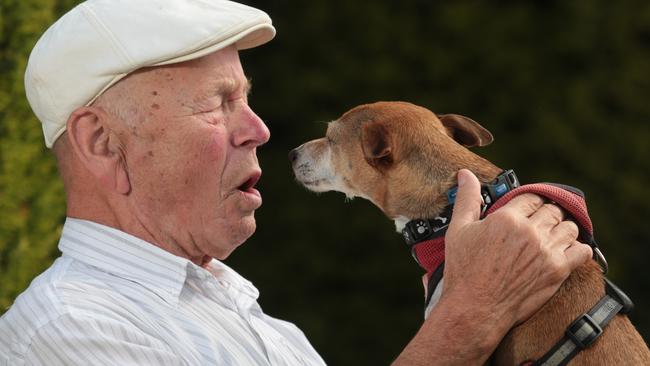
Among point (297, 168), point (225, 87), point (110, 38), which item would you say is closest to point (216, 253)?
point (225, 87)

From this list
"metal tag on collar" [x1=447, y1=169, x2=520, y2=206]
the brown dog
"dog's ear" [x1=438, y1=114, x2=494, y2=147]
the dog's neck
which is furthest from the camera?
"dog's ear" [x1=438, y1=114, x2=494, y2=147]

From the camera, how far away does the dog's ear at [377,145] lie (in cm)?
380

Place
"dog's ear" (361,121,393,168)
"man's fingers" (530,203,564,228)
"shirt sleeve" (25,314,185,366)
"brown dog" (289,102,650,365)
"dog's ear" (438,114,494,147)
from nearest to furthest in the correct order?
"shirt sleeve" (25,314,185,366)
"man's fingers" (530,203,564,228)
"brown dog" (289,102,650,365)
"dog's ear" (361,121,393,168)
"dog's ear" (438,114,494,147)

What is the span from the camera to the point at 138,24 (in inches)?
104

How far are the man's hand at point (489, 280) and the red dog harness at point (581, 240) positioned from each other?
0.42ft

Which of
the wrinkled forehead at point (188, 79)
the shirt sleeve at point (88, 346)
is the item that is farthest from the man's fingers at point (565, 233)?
the shirt sleeve at point (88, 346)

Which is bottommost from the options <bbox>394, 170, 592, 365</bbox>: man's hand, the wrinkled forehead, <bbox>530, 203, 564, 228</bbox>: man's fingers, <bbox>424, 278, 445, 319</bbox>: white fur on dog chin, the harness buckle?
<bbox>424, 278, 445, 319</bbox>: white fur on dog chin

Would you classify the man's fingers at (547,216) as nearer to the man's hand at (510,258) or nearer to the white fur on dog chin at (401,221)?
the man's hand at (510,258)

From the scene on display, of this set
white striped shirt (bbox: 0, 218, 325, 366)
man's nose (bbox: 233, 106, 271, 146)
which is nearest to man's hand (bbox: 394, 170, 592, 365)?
white striped shirt (bbox: 0, 218, 325, 366)

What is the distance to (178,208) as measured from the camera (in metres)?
2.78

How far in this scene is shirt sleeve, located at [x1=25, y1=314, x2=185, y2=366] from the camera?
2.38m

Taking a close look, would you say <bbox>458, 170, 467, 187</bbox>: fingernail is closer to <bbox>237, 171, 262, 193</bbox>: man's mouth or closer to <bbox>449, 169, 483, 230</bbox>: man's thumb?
<bbox>449, 169, 483, 230</bbox>: man's thumb

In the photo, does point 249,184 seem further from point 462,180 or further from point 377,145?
point 377,145

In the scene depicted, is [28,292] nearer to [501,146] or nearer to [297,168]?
[297,168]
